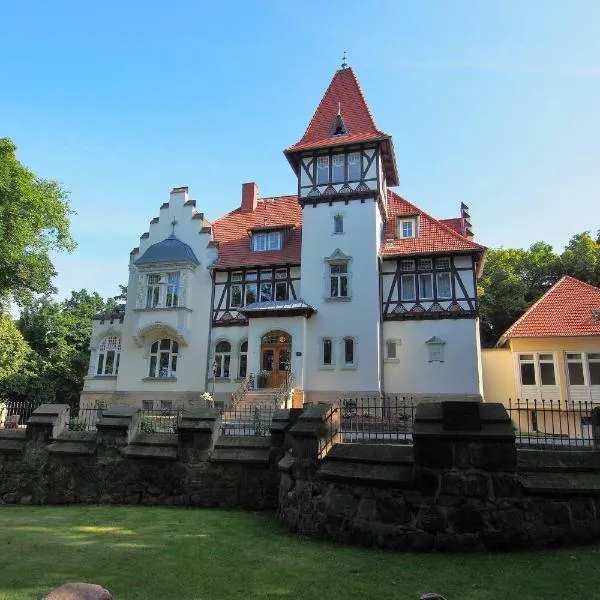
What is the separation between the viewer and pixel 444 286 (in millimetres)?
24141

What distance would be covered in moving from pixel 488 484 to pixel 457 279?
18.4 m

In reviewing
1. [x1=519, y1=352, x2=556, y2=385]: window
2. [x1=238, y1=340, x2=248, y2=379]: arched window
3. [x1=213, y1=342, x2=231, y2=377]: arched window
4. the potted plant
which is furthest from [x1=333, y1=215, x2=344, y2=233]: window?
[x1=519, y1=352, x2=556, y2=385]: window

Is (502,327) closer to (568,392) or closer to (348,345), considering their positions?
(568,392)

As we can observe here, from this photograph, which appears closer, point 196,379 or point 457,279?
point 457,279

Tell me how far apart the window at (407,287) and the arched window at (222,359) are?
30.0 feet

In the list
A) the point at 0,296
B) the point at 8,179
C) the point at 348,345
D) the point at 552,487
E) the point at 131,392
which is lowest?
the point at 552,487

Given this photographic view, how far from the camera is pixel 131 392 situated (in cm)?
2633

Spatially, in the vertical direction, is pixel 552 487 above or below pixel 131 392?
below

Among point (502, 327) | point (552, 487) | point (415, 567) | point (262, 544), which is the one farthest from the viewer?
point (502, 327)

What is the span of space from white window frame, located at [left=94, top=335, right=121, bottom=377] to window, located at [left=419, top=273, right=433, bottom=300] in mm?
16433

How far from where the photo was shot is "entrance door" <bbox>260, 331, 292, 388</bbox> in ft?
79.3

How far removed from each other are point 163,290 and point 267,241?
20.0ft

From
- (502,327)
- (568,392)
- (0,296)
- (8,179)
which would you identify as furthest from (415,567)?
(502,327)

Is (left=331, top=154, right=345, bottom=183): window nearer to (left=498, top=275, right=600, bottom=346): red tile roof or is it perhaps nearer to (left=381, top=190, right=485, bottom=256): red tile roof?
(left=381, top=190, right=485, bottom=256): red tile roof
